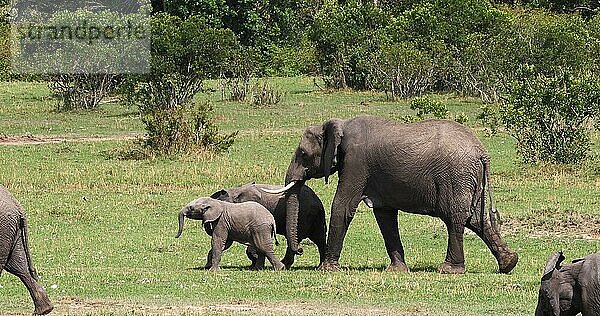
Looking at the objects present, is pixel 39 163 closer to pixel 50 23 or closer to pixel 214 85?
pixel 50 23

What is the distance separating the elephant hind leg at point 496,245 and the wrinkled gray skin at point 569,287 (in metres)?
5.44

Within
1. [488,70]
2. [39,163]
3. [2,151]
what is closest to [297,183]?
[39,163]

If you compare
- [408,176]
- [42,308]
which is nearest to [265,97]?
[408,176]

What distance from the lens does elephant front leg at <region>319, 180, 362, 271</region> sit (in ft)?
52.4

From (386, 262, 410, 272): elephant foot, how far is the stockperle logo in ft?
74.1

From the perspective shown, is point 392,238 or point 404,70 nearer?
point 392,238

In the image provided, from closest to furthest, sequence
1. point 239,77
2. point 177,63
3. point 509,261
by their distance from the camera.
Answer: point 509,261 < point 177,63 < point 239,77

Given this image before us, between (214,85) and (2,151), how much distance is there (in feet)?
65.1

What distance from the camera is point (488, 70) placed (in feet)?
137

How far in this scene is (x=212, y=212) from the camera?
1582cm

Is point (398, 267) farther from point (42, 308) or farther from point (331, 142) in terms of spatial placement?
point (42, 308)

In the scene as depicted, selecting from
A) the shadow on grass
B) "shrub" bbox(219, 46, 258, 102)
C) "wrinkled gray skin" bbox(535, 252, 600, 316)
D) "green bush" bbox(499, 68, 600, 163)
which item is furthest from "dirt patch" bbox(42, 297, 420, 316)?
"shrub" bbox(219, 46, 258, 102)

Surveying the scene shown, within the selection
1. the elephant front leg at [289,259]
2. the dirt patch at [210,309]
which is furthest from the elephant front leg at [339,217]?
the dirt patch at [210,309]

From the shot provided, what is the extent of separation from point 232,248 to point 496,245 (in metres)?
4.81
